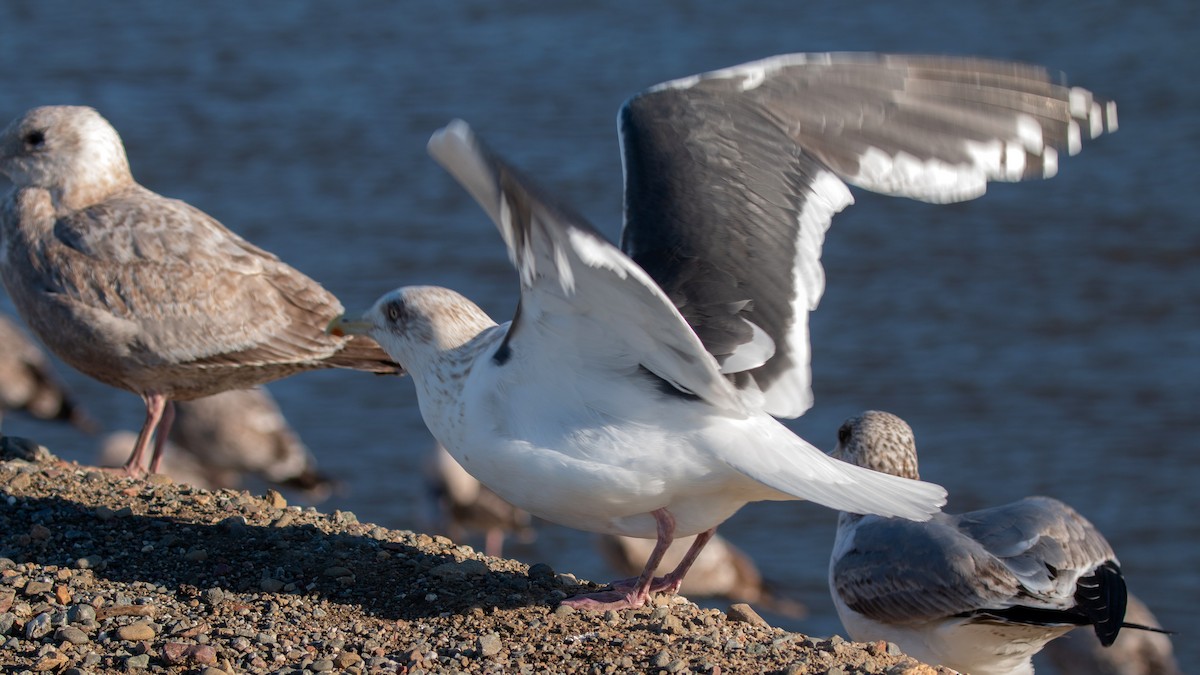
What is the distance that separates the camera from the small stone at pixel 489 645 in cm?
509

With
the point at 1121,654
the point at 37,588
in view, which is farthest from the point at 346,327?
the point at 1121,654

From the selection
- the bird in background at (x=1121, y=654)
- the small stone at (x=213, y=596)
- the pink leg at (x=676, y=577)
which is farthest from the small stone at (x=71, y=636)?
the bird in background at (x=1121, y=654)

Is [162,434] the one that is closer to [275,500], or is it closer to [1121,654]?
[275,500]

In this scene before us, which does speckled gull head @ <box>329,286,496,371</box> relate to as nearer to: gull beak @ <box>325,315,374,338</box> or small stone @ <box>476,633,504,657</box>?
gull beak @ <box>325,315,374,338</box>

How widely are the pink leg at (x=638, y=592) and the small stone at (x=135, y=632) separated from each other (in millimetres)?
1385

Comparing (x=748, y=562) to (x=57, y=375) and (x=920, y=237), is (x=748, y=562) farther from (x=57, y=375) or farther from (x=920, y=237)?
(x=57, y=375)

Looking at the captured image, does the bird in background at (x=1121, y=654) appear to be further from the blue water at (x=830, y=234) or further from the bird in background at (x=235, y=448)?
the bird in background at (x=235, y=448)

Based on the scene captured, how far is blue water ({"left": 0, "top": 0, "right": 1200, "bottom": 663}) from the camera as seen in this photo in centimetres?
1210

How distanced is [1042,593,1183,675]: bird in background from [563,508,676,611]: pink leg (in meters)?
5.09

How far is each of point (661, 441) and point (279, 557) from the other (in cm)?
162

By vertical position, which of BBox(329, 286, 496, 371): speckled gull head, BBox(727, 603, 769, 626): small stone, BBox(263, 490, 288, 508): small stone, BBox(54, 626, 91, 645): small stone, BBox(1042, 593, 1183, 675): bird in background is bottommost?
BBox(1042, 593, 1183, 675): bird in background

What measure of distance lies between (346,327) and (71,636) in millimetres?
1719

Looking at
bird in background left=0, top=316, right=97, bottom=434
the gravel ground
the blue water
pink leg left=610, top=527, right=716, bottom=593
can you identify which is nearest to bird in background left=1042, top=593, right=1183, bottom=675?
the blue water

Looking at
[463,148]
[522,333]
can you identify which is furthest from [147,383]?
[463,148]
